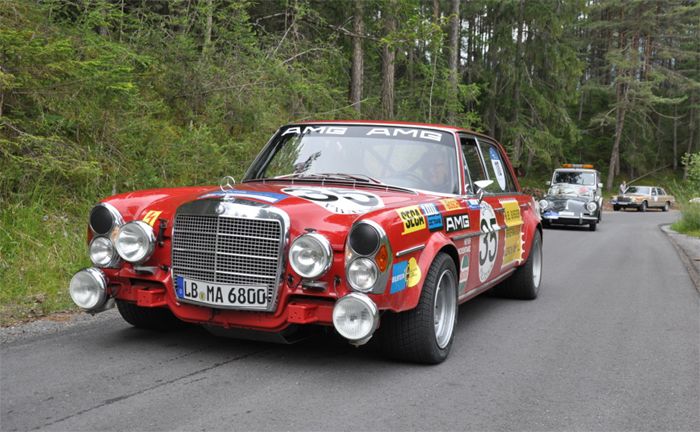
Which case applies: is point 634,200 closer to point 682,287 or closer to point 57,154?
point 682,287

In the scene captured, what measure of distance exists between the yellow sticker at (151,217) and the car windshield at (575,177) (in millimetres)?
19258

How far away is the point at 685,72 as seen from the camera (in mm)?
51875

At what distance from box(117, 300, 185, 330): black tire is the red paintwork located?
48 centimetres

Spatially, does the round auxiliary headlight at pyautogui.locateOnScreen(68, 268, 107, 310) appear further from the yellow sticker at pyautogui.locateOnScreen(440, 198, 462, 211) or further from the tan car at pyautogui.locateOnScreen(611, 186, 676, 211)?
the tan car at pyautogui.locateOnScreen(611, 186, 676, 211)

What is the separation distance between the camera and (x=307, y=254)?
12.6 ft

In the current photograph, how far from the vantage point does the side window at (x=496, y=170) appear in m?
6.36

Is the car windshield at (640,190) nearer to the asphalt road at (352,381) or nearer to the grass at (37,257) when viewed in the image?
the asphalt road at (352,381)

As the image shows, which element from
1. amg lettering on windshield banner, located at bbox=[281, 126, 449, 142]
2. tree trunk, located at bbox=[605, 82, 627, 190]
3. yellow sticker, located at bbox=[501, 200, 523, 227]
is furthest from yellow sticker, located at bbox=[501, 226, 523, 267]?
tree trunk, located at bbox=[605, 82, 627, 190]

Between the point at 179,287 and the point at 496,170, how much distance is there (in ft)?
12.3

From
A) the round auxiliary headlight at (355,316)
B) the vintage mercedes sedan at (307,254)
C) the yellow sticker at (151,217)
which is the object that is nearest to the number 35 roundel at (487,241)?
the vintage mercedes sedan at (307,254)

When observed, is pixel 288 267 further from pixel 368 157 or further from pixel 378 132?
pixel 378 132

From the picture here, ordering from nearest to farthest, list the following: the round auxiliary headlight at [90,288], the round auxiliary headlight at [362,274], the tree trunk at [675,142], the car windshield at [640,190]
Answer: the round auxiliary headlight at [362,274], the round auxiliary headlight at [90,288], the car windshield at [640,190], the tree trunk at [675,142]

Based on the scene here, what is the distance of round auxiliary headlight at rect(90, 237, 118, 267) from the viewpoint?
434cm

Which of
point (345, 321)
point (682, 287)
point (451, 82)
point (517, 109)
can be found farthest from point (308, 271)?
point (517, 109)
